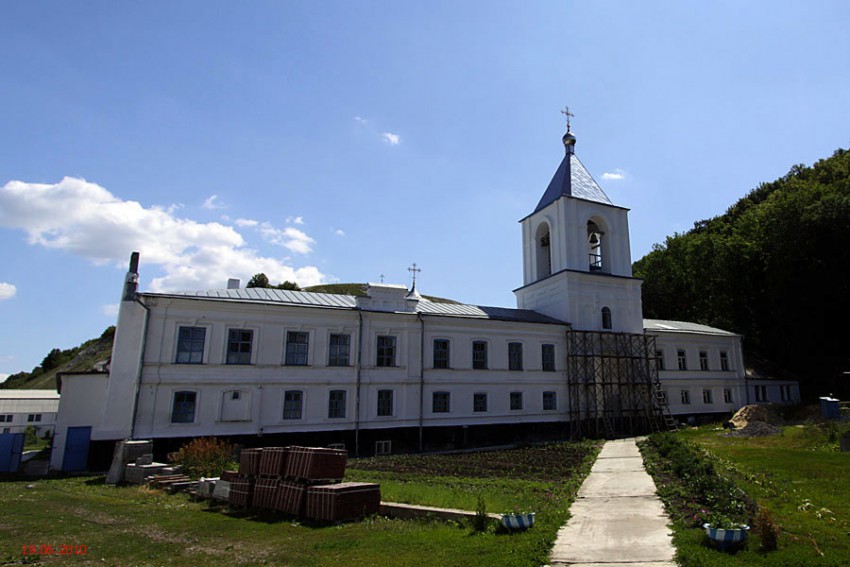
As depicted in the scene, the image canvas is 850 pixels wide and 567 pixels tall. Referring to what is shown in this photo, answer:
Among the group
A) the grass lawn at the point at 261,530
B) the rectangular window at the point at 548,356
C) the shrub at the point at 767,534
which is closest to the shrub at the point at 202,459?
the grass lawn at the point at 261,530

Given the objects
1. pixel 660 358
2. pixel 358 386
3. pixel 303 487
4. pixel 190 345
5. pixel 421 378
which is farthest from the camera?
pixel 660 358

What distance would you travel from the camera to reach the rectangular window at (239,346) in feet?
72.1

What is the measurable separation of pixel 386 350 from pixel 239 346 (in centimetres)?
676

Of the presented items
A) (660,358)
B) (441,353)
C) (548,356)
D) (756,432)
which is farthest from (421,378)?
(660,358)

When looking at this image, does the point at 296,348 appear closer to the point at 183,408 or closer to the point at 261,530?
the point at 183,408

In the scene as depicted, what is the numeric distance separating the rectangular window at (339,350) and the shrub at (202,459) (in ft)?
23.7

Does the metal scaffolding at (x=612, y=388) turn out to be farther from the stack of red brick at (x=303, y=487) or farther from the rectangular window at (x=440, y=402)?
the stack of red brick at (x=303, y=487)

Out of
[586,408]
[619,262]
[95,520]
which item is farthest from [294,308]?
[619,262]

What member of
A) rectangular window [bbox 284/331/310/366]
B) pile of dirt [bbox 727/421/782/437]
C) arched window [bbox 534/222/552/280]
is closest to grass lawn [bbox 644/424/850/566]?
pile of dirt [bbox 727/421/782/437]

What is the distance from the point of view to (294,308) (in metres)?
23.3

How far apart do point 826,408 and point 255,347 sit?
28.9 metres

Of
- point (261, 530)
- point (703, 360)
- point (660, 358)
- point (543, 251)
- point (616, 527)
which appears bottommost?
point (261, 530)

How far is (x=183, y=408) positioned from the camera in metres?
20.7

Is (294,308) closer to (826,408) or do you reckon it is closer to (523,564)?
(523,564)
